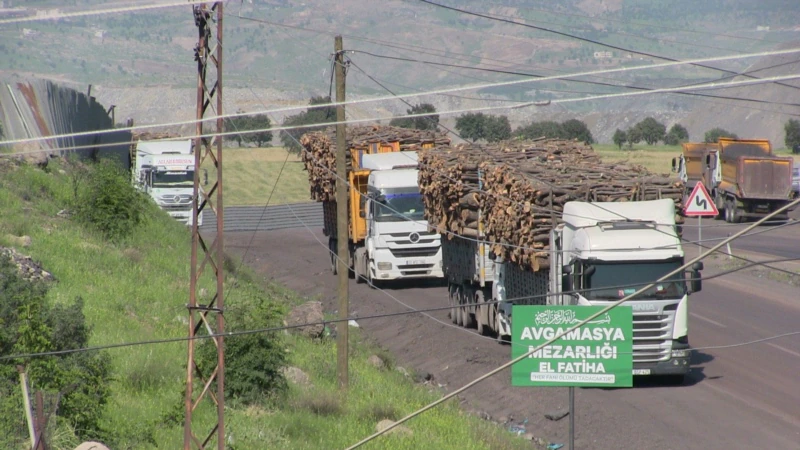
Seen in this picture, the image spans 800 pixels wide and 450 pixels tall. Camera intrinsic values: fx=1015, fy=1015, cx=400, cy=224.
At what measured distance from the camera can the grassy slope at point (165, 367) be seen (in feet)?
50.9

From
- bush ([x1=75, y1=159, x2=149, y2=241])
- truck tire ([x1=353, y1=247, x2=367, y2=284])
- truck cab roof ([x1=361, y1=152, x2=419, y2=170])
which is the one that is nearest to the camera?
bush ([x1=75, y1=159, x2=149, y2=241])

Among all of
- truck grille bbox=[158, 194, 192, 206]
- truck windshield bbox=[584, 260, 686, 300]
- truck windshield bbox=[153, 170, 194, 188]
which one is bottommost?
truck grille bbox=[158, 194, 192, 206]

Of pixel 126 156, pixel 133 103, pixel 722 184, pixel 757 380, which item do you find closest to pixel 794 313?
pixel 757 380

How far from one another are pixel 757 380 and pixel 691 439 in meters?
4.05

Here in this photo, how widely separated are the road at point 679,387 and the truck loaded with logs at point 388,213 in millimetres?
918

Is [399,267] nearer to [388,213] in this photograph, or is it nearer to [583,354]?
[388,213]

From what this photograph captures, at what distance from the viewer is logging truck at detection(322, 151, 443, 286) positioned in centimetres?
3042

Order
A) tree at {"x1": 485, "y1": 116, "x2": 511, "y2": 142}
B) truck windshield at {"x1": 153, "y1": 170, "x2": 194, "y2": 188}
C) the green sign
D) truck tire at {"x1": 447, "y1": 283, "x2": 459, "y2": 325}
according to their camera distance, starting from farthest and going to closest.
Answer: tree at {"x1": 485, "y1": 116, "x2": 511, "y2": 142}
truck windshield at {"x1": 153, "y1": 170, "x2": 194, "y2": 188}
truck tire at {"x1": 447, "y1": 283, "x2": 459, "y2": 325}
the green sign

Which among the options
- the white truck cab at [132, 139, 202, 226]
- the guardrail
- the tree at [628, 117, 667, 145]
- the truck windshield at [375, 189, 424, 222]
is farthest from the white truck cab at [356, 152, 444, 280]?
the tree at [628, 117, 667, 145]

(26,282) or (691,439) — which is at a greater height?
(26,282)

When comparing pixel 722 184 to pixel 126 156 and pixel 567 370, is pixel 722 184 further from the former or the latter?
pixel 567 370

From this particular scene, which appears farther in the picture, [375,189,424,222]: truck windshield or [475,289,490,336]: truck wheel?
[375,189,424,222]: truck windshield

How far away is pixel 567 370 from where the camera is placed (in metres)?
11.5

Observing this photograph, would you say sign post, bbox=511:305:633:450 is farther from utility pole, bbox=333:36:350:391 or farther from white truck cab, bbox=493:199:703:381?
utility pole, bbox=333:36:350:391
